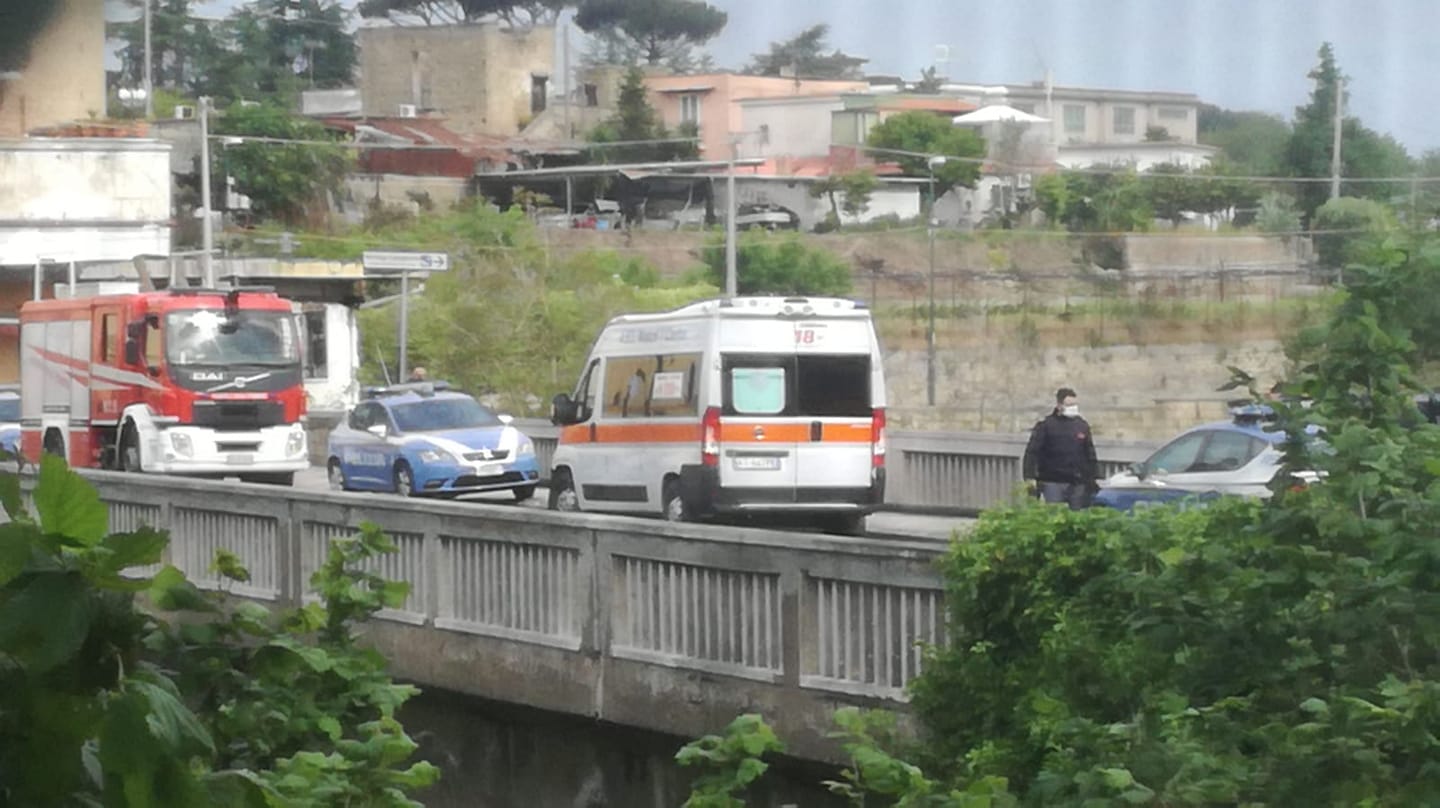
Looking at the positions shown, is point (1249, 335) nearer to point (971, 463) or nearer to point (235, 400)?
point (971, 463)

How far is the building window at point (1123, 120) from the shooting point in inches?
99.5

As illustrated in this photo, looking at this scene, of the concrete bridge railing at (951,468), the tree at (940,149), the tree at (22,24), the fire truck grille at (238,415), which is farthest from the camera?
the fire truck grille at (238,415)

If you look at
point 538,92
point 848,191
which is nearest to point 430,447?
point 848,191

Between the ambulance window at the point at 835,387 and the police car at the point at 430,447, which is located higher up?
the ambulance window at the point at 835,387

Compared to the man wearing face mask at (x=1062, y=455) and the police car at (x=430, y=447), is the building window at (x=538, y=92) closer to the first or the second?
the man wearing face mask at (x=1062, y=455)

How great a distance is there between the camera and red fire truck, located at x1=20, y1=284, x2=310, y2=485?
28625 mm

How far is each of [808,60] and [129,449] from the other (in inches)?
1114

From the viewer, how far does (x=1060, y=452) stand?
1941 cm

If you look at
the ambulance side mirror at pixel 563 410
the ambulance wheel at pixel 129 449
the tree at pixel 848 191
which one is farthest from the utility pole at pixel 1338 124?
the ambulance wheel at pixel 129 449

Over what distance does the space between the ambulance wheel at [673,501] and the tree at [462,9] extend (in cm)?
1942

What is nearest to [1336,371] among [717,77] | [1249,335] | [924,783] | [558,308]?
[924,783]

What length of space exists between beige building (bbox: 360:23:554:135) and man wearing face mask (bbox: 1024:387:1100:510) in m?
17.3

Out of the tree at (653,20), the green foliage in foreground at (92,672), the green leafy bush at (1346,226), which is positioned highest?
the tree at (653,20)

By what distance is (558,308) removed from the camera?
40000mm
